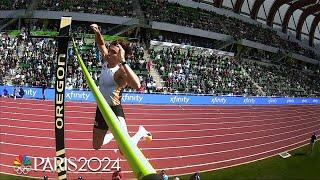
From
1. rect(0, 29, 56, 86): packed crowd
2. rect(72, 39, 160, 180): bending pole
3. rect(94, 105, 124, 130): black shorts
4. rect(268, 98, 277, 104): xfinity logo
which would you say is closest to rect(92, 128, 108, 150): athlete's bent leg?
rect(94, 105, 124, 130): black shorts

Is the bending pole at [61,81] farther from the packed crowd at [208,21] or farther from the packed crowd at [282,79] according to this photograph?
the packed crowd at [282,79]

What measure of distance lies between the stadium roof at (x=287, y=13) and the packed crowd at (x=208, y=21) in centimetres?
197

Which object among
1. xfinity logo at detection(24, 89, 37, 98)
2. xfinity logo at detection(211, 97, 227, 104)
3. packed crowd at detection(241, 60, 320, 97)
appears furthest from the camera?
packed crowd at detection(241, 60, 320, 97)

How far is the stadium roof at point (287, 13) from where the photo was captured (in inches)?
1842

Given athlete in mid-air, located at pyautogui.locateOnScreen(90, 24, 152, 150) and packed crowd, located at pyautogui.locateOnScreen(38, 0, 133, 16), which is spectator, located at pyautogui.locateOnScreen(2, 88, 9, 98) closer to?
packed crowd, located at pyautogui.locateOnScreen(38, 0, 133, 16)

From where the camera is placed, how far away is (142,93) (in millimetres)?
24938

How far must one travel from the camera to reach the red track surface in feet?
46.5

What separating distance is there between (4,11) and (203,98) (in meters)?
14.8

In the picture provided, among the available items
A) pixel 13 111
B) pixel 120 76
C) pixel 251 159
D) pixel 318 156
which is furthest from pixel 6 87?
pixel 120 76

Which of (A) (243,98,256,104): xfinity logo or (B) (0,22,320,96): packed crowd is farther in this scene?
(A) (243,98,256,104): xfinity logo

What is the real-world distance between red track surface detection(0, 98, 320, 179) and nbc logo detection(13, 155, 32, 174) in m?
0.15

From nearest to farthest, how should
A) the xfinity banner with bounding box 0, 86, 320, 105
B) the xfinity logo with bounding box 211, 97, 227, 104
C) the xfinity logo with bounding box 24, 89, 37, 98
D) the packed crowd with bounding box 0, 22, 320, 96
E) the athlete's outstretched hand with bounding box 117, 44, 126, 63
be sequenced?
the athlete's outstretched hand with bounding box 117, 44, 126, 63 < the xfinity banner with bounding box 0, 86, 320, 105 < the xfinity logo with bounding box 24, 89, 37, 98 < the packed crowd with bounding box 0, 22, 320, 96 < the xfinity logo with bounding box 211, 97, 227, 104

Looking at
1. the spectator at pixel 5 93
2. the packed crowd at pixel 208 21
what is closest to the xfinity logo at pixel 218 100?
the packed crowd at pixel 208 21

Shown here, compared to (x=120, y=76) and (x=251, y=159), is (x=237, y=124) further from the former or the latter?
(x=120, y=76)
